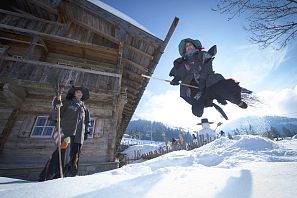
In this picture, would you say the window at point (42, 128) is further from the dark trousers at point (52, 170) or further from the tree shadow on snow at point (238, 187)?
the tree shadow on snow at point (238, 187)

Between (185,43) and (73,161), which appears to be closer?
(73,161)

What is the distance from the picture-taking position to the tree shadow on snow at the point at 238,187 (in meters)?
1.36

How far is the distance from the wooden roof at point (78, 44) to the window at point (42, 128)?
6.01ft

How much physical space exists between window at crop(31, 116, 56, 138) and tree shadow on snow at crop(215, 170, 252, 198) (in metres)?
7.09

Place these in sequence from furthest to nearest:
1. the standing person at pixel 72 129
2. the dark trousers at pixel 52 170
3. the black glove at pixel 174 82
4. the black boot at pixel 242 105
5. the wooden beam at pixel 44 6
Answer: the wooden beam at pixel 44 6
the black glove at pixel 174 82
the standing person at pixel 72 129
the black boot at pixel 242 105
the dark trousers at pixel 52 170

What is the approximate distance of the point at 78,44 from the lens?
8.42m

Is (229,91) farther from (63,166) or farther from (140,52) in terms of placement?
(140,52)

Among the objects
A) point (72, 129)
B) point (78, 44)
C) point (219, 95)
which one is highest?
point (78, 44)

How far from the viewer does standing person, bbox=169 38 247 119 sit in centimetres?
353

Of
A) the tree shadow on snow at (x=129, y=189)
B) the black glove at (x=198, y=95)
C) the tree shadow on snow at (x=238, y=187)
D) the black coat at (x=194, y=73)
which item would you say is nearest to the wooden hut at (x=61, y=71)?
the black coat at (x=194, y=73)

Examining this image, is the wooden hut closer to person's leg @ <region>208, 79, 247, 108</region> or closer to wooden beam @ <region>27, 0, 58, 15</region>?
wooden beam @ <region>27, 0, 58, 15</region>

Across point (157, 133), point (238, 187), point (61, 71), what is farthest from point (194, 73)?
point (157, 133)

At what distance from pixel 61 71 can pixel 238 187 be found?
715cm

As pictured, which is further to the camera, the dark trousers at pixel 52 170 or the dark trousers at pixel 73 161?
the dark trousers at pixel 73 161
